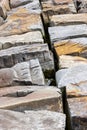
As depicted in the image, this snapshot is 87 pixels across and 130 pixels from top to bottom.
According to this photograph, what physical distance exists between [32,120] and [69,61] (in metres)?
1.29

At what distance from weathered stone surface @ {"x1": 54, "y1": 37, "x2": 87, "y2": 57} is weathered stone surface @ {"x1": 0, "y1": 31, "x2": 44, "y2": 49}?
0.21m

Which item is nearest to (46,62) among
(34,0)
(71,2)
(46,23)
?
(46,23)

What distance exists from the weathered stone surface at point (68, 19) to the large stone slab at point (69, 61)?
3.67 ft

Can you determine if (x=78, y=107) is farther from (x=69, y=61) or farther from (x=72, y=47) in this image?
(x=72, y=47)

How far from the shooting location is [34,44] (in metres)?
4.24

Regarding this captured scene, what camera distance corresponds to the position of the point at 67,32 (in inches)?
182

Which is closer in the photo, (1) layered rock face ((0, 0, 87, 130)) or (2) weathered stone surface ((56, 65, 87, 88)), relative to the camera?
(1) layered rock face ((0, 0, 87, 130))

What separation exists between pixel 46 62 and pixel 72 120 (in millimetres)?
1214

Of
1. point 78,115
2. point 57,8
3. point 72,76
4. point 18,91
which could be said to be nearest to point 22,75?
point 18,91

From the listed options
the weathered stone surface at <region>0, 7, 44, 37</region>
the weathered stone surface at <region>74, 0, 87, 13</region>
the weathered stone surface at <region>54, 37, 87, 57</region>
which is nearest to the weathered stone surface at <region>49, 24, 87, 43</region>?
the weathered stone surface at <region>54, 37, 87, 57</region>

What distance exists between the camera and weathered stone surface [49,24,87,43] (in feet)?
14.7

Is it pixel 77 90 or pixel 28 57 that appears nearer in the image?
pixel 77 90

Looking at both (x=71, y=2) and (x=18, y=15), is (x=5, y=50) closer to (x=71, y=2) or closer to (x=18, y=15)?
(x=18, y=15)

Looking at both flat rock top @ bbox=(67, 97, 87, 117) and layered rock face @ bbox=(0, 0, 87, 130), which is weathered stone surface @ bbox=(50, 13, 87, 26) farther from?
flat rock top @ bbox=(67, 97, 87, 117)
